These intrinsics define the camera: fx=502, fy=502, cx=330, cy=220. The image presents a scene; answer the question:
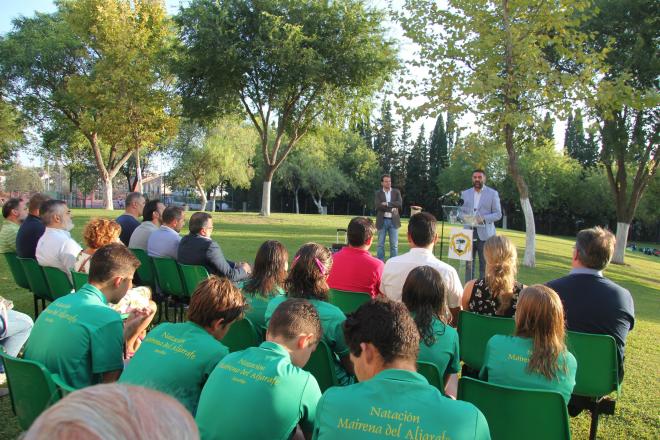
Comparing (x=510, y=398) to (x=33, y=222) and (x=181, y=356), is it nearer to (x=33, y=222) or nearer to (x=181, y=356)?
(x=181, y=356)

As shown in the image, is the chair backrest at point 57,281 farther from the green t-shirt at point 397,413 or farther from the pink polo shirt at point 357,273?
the green t-shirt at point 397,413

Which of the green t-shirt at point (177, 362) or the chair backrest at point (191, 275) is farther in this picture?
the chair backrest at point (191, 275)

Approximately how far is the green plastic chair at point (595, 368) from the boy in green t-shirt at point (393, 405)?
1.83 m

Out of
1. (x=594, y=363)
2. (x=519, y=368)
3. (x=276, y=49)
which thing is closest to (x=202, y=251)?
(x=519, y=368)

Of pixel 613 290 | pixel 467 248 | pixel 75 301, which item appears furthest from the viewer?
pixel 467 248

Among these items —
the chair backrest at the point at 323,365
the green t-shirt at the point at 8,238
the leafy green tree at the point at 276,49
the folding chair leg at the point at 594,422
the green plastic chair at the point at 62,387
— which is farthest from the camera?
the leafy green tree at the point at 276,49

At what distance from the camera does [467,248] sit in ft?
26.4

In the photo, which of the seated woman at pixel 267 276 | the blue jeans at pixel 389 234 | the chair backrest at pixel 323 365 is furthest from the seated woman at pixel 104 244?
the blue jeans at pixel 389 234

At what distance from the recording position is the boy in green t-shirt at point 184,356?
2.52 meters

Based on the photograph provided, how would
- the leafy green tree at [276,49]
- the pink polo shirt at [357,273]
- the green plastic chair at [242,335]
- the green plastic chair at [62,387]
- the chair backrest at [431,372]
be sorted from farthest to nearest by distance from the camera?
the leafy green tree at [276,49] < the pink polo shirt at [357,273] < the green plastic chair at [242,335] < the chair backrest at [431,372] < the green plastic chair at [62,387]

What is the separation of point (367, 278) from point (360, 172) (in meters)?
50.8

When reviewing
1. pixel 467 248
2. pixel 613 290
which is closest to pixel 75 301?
pixel 613 290

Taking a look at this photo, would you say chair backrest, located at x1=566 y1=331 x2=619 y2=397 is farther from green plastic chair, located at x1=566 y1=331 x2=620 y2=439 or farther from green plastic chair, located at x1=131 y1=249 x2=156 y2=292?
green plastic chair, located at x1=131 y1=249 x2=156 y2=292

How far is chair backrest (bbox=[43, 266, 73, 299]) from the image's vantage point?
16.2 feet
